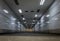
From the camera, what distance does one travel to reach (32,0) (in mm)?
6902

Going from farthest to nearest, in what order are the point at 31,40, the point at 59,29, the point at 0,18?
the point at 0,18 → the point at 59,29 → the point at 31,40

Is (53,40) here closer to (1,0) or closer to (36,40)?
(36,40)

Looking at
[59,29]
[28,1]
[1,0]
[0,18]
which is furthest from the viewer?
[0,18]

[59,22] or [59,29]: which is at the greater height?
[59,22]

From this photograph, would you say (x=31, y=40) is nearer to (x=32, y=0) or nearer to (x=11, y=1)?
(x=32, y=0)

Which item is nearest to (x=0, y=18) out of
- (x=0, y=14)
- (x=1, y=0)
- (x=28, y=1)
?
(x=0, y=14)

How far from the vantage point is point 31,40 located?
223cm

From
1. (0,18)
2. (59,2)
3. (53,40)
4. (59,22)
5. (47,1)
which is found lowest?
(53,40)

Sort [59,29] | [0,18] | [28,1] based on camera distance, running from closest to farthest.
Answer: [59,29] → [28,1] → [0,18]

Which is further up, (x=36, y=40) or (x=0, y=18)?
(x=0, y=18)

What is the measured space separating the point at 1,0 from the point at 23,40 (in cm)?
537

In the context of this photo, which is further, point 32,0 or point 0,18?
point 0,18

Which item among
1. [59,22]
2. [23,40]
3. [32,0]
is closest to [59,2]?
[59,22]

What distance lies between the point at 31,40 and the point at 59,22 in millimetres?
3739
